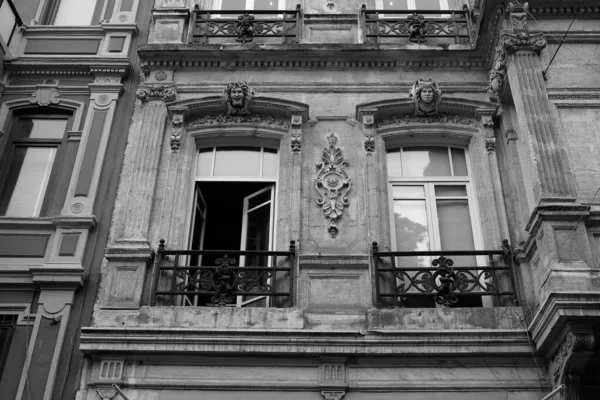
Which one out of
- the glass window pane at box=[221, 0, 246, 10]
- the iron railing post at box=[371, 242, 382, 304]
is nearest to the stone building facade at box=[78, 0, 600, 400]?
the iron railing post at box=[371, 242, 382, 304]

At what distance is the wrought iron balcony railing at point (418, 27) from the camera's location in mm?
11242

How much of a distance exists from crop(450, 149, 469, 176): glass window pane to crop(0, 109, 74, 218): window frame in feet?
18.7

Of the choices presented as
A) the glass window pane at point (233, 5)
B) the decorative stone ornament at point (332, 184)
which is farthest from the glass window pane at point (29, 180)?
the decorative stone ornament at point (332, 184)

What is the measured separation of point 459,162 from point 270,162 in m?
2.74

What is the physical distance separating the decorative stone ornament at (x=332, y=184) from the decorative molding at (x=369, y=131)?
1.32 feet

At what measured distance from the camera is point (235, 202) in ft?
33.5

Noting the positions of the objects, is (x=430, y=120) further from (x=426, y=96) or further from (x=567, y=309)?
(x=567, y=309)

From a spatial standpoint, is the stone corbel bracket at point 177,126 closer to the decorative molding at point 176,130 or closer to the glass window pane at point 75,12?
the decorative molding at point 176,130

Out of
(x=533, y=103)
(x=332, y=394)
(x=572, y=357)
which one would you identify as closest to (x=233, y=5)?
(x=533, y=103)

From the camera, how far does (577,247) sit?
25.7 ft

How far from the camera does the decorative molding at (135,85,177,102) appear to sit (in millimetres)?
10508

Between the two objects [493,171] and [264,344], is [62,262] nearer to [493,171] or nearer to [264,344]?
[264,344]

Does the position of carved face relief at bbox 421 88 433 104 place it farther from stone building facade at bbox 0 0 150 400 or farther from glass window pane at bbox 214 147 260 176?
stone building facade at bbox 0 0 150 400

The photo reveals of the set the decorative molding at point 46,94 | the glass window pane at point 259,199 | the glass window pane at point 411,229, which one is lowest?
the glass window pane at point 411,229
